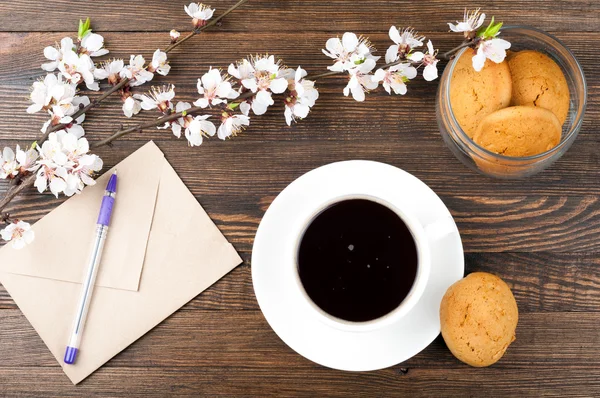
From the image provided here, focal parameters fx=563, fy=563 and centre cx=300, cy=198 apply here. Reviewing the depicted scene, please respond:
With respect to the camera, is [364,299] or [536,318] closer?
[364,299]

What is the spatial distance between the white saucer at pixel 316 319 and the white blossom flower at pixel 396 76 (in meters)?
0.14

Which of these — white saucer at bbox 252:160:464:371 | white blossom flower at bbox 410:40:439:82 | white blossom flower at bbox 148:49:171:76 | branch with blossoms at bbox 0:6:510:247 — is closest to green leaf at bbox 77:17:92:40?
branch with blossoms at bbox 0:6:510:247

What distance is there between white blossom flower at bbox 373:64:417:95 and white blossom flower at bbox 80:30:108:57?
0.47 m

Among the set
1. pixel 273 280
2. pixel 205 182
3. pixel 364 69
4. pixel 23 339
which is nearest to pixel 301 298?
pixel 273 280

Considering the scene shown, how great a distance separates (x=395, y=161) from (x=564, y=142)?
264 millimetres

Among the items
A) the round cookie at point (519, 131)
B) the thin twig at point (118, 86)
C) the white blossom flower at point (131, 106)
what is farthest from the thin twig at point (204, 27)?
the round cookie at point (519, 131)

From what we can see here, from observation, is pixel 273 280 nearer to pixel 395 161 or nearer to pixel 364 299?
pixel 364 299

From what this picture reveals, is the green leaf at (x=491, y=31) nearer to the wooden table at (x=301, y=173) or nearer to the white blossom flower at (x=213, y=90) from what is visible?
the wooden table at (x=301, y=173)

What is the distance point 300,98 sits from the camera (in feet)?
3.03

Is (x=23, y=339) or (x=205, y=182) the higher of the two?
(x=205, y=182)

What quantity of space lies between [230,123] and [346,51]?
0.74 ft

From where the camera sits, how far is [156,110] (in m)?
0.98

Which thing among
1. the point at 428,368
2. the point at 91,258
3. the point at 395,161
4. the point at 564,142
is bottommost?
the point at 428,368

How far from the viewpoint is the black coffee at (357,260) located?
0.85 metres
